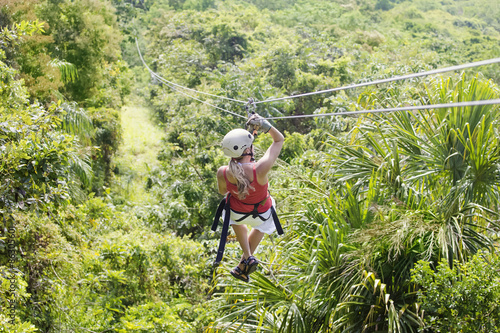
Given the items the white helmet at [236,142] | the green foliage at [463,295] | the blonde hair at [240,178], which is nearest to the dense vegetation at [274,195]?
the green foliage at [463,295]

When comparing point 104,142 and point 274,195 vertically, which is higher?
point 274,195

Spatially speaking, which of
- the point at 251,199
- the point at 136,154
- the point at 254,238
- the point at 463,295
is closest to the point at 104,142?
the point at 136,154

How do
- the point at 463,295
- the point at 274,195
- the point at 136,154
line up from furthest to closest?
the point at 136,154 → the point at 274,195 → the point at 463,295

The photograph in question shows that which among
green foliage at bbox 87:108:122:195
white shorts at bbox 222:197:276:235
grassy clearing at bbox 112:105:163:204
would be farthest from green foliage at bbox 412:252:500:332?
green foliage at bbox 87:108:122:195

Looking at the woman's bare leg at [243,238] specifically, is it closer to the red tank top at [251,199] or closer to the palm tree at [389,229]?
the red tank top at [251,199]

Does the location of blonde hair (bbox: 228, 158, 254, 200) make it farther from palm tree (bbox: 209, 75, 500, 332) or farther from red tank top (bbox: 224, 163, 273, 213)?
palm tree (bbox: 209, 75, 500, 332)

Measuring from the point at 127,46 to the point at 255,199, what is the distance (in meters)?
29.7

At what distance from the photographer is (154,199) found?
1363cm

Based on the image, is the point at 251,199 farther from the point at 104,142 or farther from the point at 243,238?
the point at 104,142

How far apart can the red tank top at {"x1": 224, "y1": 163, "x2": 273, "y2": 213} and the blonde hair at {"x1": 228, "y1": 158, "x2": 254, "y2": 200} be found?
8 cm

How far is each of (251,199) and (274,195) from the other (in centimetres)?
487

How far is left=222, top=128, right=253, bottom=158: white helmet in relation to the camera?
3791 millimetres

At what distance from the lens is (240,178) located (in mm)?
3879

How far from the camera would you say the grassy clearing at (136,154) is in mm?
16938
